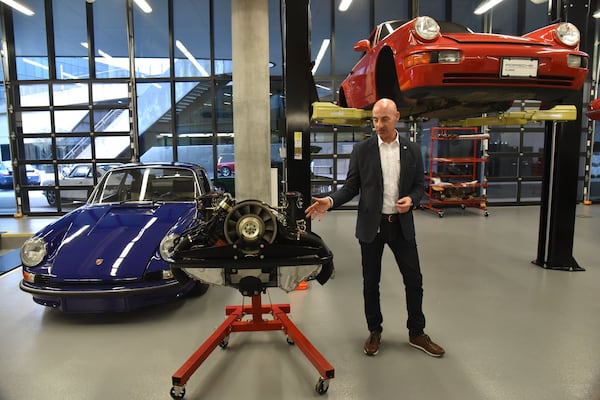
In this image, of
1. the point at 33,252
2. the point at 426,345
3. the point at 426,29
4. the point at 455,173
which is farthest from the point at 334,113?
the point at 455,173

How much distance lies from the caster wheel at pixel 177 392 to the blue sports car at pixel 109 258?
1.85 ft

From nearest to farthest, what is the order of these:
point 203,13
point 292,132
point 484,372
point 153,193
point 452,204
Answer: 1. point 484,372
2. point 292,132
3. point 153,193
4. point 452,204
5. point 203,13

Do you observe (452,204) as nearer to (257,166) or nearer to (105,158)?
(257,166)

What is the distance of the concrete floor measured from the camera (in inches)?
83.4

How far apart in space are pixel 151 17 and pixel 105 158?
10.4 feet

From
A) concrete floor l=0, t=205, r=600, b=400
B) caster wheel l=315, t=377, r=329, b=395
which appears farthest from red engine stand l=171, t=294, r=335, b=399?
concrete floor l=0, t=205, r=600, b=400

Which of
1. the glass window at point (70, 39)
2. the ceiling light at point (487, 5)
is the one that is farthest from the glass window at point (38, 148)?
the ceiling light at point (487, 5)

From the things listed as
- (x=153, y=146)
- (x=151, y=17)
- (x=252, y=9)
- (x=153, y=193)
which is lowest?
(x=153, y=193)

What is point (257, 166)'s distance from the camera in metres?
5.21

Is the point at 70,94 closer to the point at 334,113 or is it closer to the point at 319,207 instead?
the point at 334,113

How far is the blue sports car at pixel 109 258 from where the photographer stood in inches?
110

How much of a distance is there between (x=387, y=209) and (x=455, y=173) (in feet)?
22.7

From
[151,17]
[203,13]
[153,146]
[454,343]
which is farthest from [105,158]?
[454,343]

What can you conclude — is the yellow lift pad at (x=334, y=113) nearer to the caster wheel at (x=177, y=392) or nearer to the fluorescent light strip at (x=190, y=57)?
the caster wheel at (x=177, y=392)
